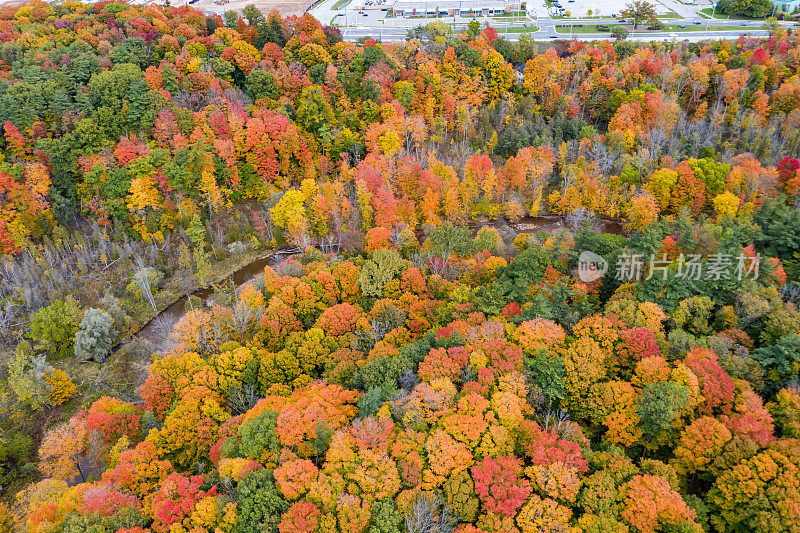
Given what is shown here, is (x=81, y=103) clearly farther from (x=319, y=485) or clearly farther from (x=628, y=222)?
(x=628, y=222)

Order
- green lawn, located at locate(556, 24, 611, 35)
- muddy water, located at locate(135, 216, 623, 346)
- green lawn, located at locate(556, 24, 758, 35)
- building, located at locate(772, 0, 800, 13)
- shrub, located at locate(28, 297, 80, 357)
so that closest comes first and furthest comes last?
shrub, located at locate(28, 297, 80, 357)
muddy water, located at locate(135, 216, 623, 346)
green lawn, located at locate(556, 24, 758, 35)
green lawn, located at locate(556, 24, 611, 35)
building, located at locate(772, 0, 800, 13)

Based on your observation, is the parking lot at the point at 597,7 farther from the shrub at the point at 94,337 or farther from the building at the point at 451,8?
the shrub at the point at 94,337

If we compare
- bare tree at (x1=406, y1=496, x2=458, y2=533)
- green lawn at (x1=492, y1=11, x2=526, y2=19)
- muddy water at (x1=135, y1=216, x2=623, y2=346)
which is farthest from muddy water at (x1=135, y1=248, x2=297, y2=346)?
green lawn at (x1=492, y1=11, x2=526, y2=19)

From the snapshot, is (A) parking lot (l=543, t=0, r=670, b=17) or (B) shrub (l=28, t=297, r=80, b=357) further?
(A) parking lot (l=543, t=0, r=670, b=17)

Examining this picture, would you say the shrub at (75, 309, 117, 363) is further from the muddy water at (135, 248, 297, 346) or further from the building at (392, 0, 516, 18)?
the building at (392, 0, 516, 18)

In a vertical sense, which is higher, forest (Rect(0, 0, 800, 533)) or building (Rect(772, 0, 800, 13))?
building (Rect(772, 0, 800, 13))

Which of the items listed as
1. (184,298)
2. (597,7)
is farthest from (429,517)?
(597,7)
